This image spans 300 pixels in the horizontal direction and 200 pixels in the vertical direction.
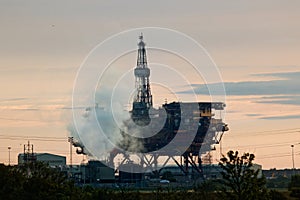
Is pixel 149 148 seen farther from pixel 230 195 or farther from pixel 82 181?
pixel 230 195

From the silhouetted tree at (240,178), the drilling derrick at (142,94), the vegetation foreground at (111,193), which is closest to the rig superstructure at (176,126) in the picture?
the drilling derrick at (142,94)

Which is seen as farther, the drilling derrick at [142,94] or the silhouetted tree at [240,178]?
the drilling derrick at [142,94]

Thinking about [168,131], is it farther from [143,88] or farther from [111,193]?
[111,193]

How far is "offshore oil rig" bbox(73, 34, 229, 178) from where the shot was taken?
164750 mm

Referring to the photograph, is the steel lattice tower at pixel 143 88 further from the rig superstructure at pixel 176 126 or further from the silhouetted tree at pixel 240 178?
the silhouetted tree at pixel 240 178

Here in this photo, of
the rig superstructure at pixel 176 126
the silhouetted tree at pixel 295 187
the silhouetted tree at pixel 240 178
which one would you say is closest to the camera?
the silhouetted tree at pixel 240 178

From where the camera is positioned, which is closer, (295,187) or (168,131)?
(295,187)

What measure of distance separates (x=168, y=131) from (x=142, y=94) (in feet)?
35.0

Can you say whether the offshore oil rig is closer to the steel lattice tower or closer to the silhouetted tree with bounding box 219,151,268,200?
the steel lattice tower

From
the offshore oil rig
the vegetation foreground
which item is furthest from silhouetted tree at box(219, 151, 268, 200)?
the offshore oil rig

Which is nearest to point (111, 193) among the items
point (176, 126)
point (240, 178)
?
point (240, 178)

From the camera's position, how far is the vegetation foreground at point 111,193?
59281mm

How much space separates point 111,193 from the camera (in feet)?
281

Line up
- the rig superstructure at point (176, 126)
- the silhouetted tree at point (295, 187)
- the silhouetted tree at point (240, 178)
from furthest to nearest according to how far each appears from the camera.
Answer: the rig superstructure at point (176, 126), the silhouetted tree at point (295, 187), the silhouetted tree at point (240, 178)
